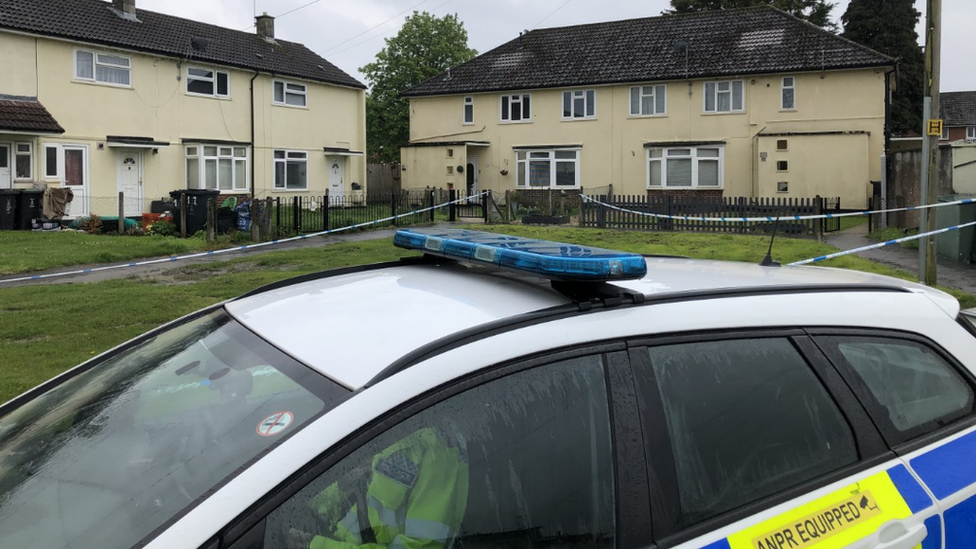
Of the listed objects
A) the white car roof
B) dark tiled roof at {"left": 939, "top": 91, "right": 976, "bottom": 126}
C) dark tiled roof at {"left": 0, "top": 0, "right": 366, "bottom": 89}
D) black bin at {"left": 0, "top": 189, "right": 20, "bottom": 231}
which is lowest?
the white car roof

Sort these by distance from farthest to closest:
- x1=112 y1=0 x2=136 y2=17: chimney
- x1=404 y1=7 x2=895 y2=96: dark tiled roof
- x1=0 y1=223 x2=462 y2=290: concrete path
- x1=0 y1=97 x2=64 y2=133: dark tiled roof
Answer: x1=404 y1=7 x2=895 y2=96: dark tiled roof
x1=112 y1=0 x2=136 y2=17: chimney
x1=0 y1=97 x2=64 y2=133: dark tiled roof
x1=0 y1=223 x2=462 y2=290: concrete path

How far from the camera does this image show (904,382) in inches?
103

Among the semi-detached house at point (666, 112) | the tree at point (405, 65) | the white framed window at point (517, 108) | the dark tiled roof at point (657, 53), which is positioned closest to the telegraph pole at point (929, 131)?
the semi-detached house at point (666, 112)

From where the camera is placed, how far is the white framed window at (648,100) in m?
35.4

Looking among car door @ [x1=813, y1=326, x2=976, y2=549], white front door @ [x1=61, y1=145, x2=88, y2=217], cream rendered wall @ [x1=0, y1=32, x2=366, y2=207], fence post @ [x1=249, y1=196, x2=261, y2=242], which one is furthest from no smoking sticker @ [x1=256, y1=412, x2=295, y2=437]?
cream rendered wall @ [x1=0, y1=32, x2=366, y2=207]

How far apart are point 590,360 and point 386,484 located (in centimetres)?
58

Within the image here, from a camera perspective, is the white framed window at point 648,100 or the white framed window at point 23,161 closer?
the white framed window at point 23,161

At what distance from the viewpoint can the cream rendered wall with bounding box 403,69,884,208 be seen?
105 ft

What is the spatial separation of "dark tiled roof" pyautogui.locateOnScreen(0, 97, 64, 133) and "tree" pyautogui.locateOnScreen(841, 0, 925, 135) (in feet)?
139

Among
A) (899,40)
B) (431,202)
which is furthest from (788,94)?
(899,40)

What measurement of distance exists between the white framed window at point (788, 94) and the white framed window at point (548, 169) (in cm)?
861

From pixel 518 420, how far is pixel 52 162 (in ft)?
88.7

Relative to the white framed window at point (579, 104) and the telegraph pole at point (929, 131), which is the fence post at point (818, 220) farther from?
the white framed window at point (579, 104)

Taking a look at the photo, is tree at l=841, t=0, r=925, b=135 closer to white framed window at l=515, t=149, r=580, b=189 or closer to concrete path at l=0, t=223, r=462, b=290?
white framed window at l=515, t=149, r=580, b=189
